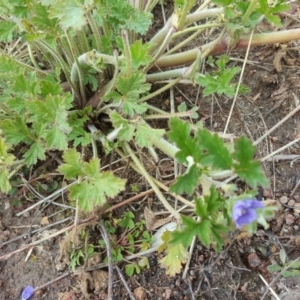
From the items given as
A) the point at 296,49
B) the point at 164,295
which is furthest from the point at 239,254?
the point at 296,49

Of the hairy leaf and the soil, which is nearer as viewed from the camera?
the hairy leaf

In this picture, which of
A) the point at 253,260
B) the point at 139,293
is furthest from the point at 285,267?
the point at 139,293

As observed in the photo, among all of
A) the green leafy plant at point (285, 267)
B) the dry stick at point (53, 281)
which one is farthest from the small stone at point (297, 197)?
the dry stick at point (53, 281)

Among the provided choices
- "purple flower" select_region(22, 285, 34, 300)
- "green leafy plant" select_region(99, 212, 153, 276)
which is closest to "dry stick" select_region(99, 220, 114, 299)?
"green leafy plant" select_region(99, 212, 153, 276)

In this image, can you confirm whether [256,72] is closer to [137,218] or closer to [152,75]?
[152,75]

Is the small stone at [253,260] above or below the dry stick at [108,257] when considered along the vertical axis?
below

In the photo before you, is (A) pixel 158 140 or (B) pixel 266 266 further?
(B) pixel 266 266

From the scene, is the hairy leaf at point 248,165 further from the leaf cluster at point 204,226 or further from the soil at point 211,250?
the soil at point 211,250

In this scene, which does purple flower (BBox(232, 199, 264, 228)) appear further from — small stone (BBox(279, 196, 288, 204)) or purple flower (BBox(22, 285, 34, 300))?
purple flower (BBox(22, 285, 34, 300))
